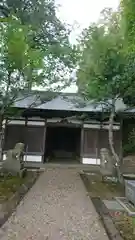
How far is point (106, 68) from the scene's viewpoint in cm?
724

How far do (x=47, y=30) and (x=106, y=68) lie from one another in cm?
727

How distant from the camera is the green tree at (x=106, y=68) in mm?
7031

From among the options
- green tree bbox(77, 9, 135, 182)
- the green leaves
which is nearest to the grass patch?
green tree bbox(77, 9, 135, 182)

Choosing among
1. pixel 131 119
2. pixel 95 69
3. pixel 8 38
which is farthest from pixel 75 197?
pixel 131 119

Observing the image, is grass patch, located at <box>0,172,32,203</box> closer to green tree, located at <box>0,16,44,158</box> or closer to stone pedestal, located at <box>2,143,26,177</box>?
stone pedestal, located at <box>2,143,26,177</box>

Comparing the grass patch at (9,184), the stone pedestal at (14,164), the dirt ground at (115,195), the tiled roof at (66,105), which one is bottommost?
the dirt ground at (115,195)

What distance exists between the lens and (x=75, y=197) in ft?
19.7

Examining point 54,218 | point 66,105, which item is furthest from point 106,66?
point 66,105

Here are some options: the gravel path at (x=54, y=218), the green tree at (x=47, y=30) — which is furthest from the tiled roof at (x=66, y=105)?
the gravel path at (x=54, y=218)

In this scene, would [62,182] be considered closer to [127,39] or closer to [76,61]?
[76,61]

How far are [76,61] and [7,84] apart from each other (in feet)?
8.32

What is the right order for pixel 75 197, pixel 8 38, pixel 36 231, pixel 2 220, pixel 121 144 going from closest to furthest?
pixel 36 231, pixel 2 220, pixel 75 197, pixel 8 38, pixel 121 144

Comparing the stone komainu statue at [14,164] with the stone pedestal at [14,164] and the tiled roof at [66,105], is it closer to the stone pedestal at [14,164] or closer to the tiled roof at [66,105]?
the stone pedestal at [14,164]

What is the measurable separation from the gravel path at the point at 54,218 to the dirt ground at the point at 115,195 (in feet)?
0.95
